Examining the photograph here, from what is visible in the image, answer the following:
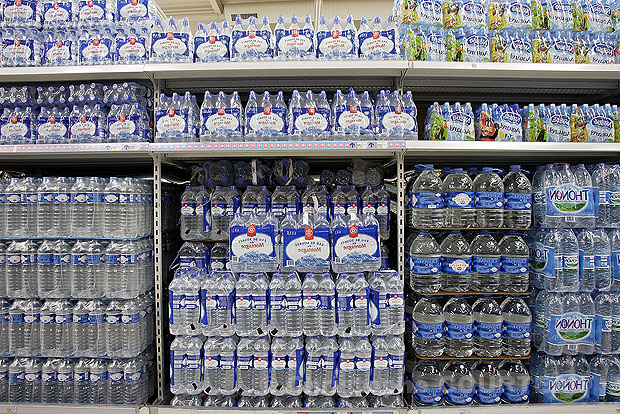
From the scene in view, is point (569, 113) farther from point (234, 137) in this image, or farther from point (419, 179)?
point (234, 137)

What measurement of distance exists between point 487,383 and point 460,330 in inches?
15.7

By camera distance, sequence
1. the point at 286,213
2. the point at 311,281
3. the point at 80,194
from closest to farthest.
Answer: the point at 311,281 → the point at 80,194 → the point at 286,213

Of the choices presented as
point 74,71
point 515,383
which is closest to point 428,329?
point 515,383

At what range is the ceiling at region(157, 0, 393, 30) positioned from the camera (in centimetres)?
424

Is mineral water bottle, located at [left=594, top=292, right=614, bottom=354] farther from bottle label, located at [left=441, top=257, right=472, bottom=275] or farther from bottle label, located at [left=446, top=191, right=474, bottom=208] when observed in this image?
bottle label, located at [left=446, top=191, right=474, bottom=208]

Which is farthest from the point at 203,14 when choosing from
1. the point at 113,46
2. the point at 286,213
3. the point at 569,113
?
the point at 569,113

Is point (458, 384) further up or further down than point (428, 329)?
further down

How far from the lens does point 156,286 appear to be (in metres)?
2.22

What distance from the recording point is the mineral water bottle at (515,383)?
211 cm

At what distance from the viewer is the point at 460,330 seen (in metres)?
2.11

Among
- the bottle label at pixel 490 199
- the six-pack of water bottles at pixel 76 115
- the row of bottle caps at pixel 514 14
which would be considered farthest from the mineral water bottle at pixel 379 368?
the row of bottle caps at pixel 514 14

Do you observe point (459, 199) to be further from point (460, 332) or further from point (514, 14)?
point (514, 14)

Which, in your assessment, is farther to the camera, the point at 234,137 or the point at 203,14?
the point at 203,14

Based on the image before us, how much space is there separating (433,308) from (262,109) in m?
1.71
